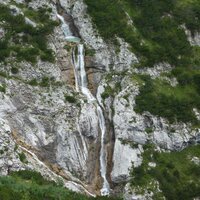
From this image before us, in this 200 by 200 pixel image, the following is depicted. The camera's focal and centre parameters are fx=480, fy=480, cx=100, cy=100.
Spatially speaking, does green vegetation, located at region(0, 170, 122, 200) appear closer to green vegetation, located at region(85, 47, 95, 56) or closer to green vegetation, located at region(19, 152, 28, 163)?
green vegetation, located at region(19, 152, 28, 163)

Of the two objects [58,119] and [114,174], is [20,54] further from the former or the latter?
[114,174]

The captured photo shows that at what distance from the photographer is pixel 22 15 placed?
62.1 metres

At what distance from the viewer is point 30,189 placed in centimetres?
3834

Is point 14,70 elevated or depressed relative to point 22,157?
elevated

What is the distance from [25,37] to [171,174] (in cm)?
2460

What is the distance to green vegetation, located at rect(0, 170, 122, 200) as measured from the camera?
35875mm

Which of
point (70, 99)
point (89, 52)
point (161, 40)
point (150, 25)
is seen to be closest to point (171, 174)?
point (70, 99)

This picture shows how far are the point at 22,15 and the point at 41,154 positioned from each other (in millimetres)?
21633

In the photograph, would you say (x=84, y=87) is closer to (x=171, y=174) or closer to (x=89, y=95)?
(x=89, y=95)

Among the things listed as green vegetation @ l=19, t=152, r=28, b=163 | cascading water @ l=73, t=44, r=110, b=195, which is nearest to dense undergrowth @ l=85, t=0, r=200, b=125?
cascading water @ l=73, t=44, r=110, b=195

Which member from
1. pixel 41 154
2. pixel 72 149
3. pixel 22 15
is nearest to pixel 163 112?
pixel 72 149

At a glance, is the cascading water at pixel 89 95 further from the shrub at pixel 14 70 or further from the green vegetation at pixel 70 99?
the shrub at pixel 14 70

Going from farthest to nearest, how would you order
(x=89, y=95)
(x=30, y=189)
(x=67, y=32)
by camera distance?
(x=67, y=32), (x=89, y=95), (x=30, y=189)

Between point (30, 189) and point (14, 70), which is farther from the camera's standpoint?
point (14, 70)
